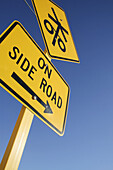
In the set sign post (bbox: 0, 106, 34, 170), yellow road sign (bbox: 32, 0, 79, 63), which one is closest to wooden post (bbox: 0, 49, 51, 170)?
sign post (bbox: 0, 106, 34, 170)

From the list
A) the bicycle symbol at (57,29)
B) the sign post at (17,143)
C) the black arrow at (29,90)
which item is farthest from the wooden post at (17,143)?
the bicycle symbol at (57,29)

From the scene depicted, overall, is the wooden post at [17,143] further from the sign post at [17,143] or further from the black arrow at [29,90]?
the black arrow at [29,90]

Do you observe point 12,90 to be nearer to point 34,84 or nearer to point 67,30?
point 34,84

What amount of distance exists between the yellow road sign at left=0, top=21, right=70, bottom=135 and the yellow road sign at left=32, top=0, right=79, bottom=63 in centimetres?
20

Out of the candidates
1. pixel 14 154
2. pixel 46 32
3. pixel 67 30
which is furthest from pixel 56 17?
pixel 14 154

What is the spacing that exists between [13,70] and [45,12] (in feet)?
2.68

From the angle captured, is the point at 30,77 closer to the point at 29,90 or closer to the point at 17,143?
the point at 29,90

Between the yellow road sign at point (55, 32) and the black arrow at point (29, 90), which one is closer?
the black arrow at point (29, 90)

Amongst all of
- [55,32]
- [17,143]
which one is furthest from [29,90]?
[55,32]

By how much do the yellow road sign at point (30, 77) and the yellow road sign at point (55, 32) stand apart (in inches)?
7.8

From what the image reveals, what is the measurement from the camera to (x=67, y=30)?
162 cm

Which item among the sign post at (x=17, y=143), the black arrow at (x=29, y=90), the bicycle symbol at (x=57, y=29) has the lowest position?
the sign post at (x=17, y=143)

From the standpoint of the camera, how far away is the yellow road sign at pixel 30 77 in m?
0.71

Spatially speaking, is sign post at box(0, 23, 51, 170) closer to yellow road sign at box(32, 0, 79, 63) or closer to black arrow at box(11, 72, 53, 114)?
black arrow at box(11, 72, 53, 114)
